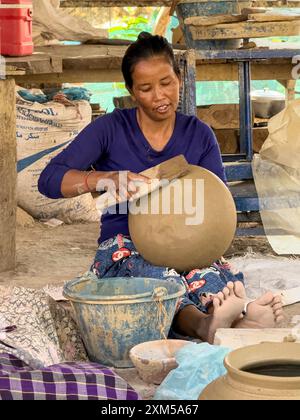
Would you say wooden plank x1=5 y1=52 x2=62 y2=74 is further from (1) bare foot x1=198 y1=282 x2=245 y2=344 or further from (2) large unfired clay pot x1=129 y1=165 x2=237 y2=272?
(1) bare foot x1=198 y1=282 x2=245 y2=344

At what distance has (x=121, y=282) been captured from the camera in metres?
3.95

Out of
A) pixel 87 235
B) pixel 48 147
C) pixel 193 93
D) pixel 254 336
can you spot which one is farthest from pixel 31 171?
pixel 254 336

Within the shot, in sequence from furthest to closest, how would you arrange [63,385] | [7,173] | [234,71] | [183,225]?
1. [234,71]
2. [7,173]
3. [183,225]
4. [63,385]

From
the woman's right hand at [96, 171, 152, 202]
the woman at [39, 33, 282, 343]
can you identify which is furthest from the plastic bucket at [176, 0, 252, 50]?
the woman's right hand at [96, 171, 152, 202]

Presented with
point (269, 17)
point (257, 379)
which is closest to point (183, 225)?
point (257, 379)

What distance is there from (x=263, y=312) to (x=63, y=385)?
1.18m

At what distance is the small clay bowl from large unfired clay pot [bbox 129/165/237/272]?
0.58 meters

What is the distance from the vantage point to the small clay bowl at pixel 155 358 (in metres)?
3.37

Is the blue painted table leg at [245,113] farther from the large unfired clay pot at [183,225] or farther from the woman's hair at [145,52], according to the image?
the large unfired clay pot at [183,225]

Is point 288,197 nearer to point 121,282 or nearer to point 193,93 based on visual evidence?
point 193,93

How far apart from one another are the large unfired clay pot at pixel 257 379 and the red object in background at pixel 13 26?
3.81 meters

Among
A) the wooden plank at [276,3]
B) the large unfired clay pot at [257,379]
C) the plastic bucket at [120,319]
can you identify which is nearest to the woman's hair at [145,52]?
the plastic bucket at [120,319]

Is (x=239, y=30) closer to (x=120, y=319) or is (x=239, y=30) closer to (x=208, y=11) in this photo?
(x=208, y=11)

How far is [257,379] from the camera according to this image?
2320 millimetres
